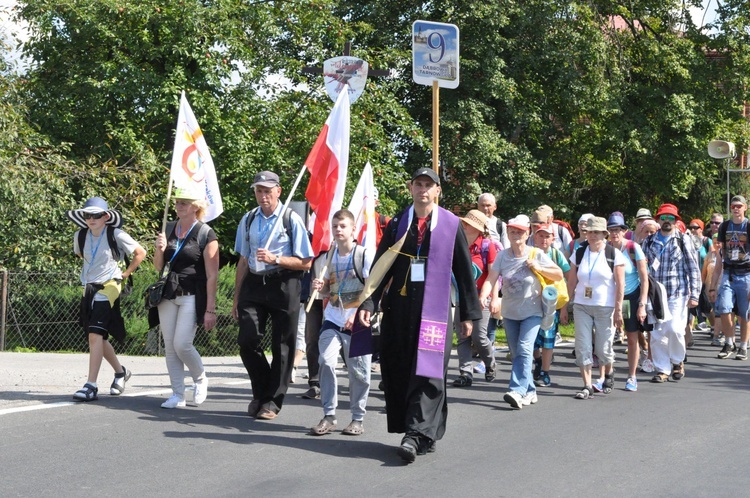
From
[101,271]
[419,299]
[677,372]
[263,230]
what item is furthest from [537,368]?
[101,271]

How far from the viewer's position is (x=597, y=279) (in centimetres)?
955

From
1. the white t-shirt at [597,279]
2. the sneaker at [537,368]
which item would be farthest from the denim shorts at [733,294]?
the white t-shirt at [597,279]

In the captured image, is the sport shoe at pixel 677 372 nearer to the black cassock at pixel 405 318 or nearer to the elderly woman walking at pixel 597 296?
the elderly woman walking at pixel 597 296

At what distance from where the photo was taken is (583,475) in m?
6.32

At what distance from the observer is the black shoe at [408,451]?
6.38 metres

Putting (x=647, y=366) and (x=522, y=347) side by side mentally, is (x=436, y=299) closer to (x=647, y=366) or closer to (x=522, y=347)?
(x=522, y=347)

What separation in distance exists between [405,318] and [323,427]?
1.14m

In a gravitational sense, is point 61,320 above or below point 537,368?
above

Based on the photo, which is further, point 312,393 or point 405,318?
point 312,393

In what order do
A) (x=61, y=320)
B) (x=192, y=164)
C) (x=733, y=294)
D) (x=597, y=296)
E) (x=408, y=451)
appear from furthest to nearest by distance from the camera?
(x=61, y=320), (x=733, y=294), (x=597, y=296), (x=192, y=164), (x=408, y=451)

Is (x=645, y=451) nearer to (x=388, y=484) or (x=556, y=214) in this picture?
(x=388, y=484)

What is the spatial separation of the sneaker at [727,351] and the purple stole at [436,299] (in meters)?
7.80

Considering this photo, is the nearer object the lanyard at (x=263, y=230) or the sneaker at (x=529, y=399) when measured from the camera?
the lanyard at (x=263, y=230)

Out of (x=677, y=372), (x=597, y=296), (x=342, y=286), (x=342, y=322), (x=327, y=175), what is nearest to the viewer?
(x=342, y=322)
